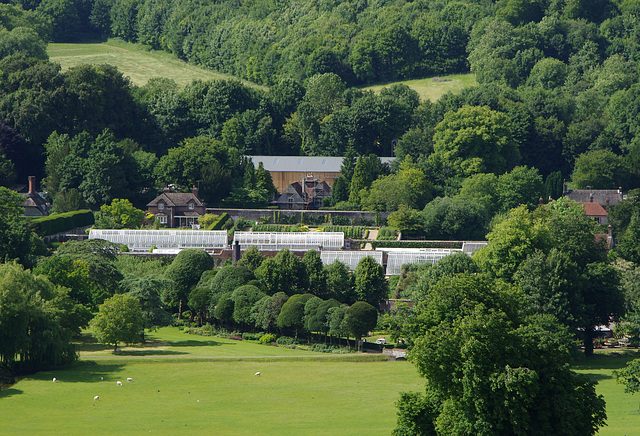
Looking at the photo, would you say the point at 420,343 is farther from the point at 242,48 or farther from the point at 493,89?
the point at 242,48

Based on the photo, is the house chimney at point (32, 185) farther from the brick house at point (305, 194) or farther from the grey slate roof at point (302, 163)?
the brick house at point (305, 194)

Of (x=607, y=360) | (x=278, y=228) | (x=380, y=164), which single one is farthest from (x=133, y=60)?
(x=607, y=360)

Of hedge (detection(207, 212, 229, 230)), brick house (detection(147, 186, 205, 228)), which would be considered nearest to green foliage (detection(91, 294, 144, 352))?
hedge (detection(207, 212, 229, 230))

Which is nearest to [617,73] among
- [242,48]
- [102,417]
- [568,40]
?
[568,40]

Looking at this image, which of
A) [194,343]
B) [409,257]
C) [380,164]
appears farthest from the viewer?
[380,164]

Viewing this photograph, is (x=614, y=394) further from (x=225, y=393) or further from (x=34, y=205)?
(x=34, y=205)
